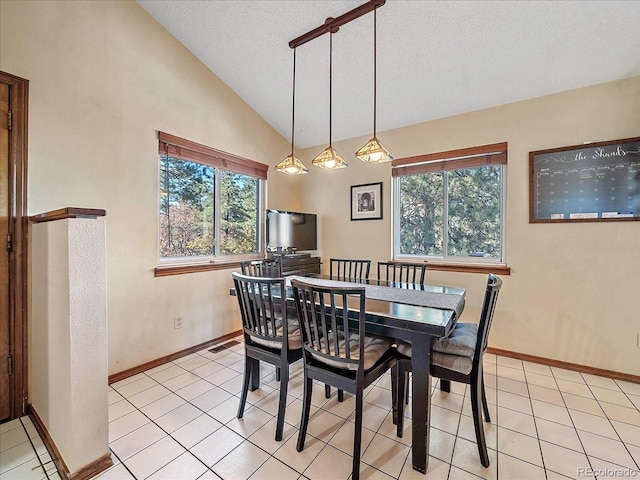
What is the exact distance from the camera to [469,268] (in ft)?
9.99

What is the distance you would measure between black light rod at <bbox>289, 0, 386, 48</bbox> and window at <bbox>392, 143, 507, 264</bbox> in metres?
1.60

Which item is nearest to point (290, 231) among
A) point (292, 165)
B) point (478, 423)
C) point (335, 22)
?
point (292, 165)

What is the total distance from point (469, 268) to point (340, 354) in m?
2.11

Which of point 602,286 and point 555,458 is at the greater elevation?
point 602,286

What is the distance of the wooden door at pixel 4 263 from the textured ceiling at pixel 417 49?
1.57 m

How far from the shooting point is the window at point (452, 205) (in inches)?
119

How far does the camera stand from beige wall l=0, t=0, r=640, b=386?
209cm

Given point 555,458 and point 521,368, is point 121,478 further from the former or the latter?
point 521,368

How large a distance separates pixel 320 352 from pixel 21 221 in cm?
222

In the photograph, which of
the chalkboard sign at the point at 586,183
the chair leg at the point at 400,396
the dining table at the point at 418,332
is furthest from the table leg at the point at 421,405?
the chalkboard sign at the point at 586,183

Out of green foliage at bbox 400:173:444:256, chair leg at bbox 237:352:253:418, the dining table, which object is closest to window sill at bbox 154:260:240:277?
chair leg at bbox 237:352:253:418

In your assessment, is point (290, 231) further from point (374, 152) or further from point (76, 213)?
point (76, 213)

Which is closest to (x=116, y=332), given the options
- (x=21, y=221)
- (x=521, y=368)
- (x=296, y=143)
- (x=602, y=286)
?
(x=21, y=221)

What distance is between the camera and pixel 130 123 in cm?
250
